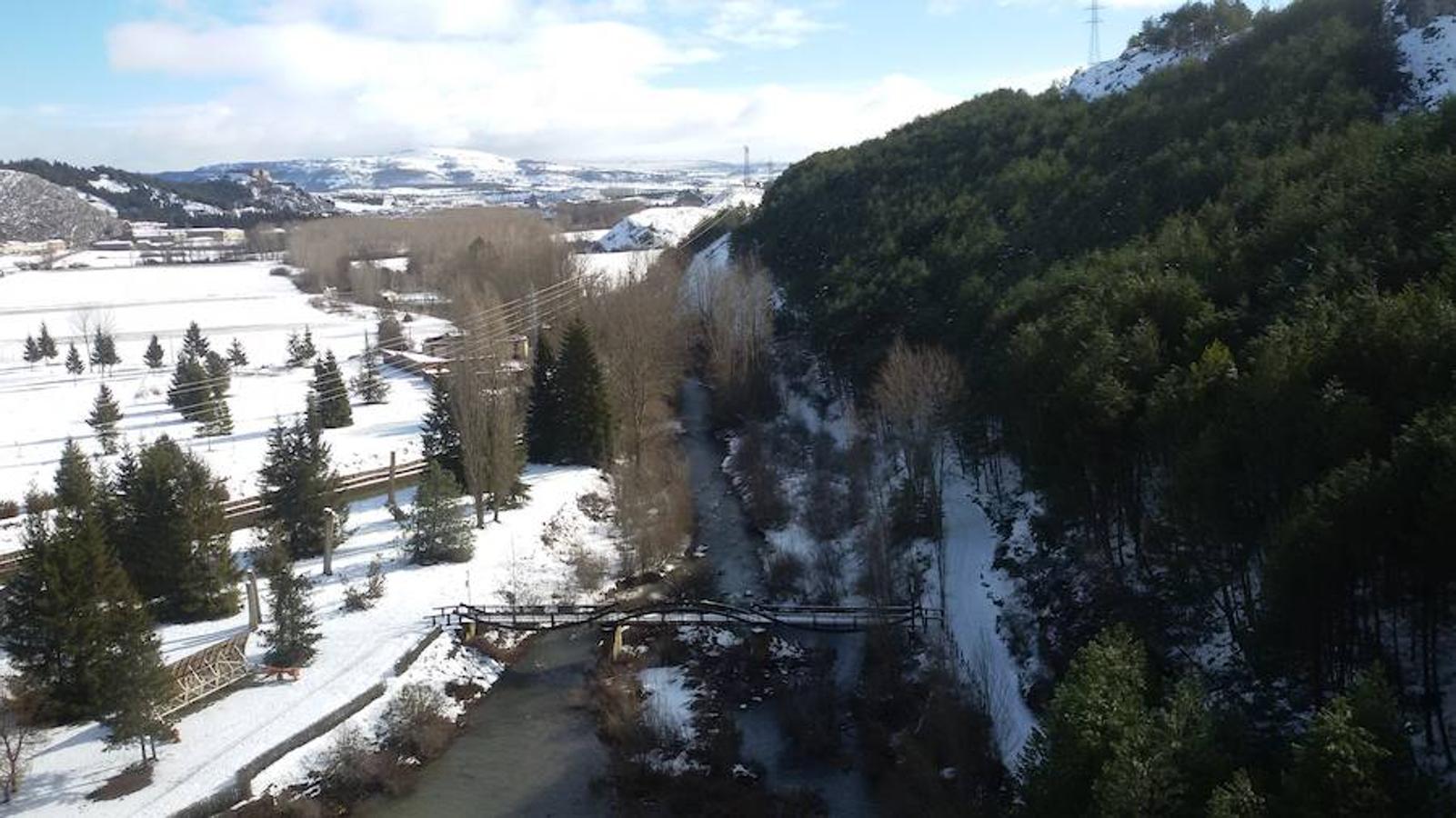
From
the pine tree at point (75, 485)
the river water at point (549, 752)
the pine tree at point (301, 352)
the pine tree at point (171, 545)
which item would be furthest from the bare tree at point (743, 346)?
the pine tree at point (301, 352)

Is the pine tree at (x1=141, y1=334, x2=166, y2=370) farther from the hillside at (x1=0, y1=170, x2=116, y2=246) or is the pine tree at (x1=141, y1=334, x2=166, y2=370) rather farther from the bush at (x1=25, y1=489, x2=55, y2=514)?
the hillside at (x1=0, y1=170, x2=116, y2=246)

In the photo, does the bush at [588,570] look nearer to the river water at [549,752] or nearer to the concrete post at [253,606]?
the river water at [549,752]

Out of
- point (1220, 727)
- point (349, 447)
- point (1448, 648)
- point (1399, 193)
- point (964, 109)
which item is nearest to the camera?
point (1220, 727)

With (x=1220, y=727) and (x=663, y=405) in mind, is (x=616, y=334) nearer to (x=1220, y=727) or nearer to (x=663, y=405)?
(x=663, y=405)

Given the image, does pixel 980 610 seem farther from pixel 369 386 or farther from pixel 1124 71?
pixel 1124 71

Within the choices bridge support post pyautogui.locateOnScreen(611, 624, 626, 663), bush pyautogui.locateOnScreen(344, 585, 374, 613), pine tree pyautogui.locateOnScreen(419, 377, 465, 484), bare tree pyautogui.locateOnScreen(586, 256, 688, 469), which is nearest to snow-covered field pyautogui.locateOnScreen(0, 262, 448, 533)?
A: pine tree pyautogui.locateOnScreen(419, 377, 465, 484)

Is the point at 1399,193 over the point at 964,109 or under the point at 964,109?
under

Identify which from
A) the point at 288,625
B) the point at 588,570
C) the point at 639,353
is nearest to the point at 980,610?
the point at 588,570

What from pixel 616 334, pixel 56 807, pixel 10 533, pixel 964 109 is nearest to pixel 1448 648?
pixel 56 807
